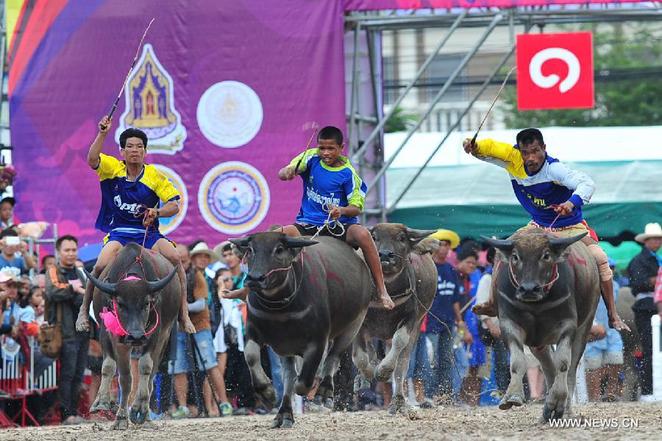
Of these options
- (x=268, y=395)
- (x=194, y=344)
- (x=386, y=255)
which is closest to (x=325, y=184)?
(x=386, y=255)

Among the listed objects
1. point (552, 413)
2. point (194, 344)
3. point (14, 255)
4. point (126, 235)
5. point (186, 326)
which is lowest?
point (552, 413)

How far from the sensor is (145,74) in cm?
2014

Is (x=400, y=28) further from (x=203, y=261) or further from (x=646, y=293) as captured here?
(x=646, y=293)

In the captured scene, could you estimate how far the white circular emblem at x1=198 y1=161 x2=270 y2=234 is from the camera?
19.7m

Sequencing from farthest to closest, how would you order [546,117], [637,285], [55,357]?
[546,117] → [637,285] → [55,357]

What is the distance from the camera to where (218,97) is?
19.9m

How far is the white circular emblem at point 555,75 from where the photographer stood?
62.8ft

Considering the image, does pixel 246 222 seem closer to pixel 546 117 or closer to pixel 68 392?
pixel 68 392

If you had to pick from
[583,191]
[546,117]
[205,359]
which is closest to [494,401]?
[205,359]

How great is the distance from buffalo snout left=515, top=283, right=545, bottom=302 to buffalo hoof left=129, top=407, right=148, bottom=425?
3.77 m

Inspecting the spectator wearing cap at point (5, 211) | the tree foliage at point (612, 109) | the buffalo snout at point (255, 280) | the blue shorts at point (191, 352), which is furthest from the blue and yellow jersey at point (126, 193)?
the tree foliage at point (612, 109)

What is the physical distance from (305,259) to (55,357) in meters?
5.43

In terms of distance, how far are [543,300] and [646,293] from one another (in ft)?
24.2

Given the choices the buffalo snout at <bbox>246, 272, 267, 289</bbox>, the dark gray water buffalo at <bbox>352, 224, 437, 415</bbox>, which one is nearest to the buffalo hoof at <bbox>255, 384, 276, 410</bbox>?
the buffalo snout at <bbox>246, 272, 267, 289</bbox>
